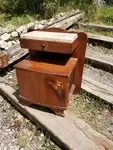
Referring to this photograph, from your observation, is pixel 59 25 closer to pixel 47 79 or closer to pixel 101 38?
pixel 101 38

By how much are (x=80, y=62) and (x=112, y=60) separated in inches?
39.2


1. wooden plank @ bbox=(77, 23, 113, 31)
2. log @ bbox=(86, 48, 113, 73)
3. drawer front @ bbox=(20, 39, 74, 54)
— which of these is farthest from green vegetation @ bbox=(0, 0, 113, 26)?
drawer front @ bbox=(20, 39, 74, 54)

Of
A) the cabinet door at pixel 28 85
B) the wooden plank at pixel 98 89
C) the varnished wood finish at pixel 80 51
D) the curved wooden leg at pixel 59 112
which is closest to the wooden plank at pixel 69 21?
the wooden plank at pixel 98 89

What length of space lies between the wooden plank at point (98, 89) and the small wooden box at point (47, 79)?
19.8 inches

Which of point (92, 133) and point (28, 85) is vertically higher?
point (28, 85)

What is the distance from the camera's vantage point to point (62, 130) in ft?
7.15

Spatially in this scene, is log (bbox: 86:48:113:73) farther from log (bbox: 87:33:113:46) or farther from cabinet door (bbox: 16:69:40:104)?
cabinet door (bbox: 16:69:40:104)

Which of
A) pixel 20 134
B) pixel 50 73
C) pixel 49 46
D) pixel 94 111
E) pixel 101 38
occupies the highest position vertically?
pixel 49 46

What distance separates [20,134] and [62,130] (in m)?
0.47

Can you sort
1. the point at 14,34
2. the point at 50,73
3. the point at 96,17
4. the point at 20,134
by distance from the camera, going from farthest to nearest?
the point at 96,17, the point at 14,34, the point at 20,134, the point at 50,73

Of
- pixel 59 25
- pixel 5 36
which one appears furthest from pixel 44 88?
pixel 59 25

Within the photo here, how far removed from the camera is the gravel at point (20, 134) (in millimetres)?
2184

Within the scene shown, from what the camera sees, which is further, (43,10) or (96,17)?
(43,10)

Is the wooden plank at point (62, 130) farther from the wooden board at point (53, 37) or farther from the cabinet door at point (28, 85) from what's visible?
the wooden board at point (53, 37)
